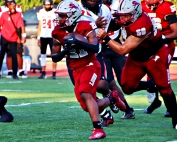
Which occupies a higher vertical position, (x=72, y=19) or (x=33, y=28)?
(x=72, y=19)

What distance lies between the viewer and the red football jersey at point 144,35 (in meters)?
7.69

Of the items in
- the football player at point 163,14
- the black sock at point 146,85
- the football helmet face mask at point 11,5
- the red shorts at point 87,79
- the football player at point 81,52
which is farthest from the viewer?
the football helmet face mask at point 11,5

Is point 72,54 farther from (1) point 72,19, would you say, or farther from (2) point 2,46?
(2) point 2,46

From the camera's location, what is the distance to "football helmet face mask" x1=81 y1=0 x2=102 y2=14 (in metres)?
8.53

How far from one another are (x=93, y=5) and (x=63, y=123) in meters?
1.53

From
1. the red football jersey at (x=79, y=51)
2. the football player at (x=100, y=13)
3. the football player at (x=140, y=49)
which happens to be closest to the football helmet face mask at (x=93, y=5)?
the football player at (x=100, y=13)

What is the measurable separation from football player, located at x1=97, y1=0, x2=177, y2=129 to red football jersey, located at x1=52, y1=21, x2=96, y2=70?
169mm

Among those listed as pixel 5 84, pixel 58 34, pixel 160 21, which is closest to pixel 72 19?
pixel 58 34

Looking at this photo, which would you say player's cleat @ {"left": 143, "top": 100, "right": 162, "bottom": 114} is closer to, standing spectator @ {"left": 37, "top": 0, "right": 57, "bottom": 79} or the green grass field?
the green grass field

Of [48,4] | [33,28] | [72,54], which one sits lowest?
[33,28]

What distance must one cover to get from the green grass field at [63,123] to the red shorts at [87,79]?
1.56 feet

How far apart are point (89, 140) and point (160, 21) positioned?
3059 mm

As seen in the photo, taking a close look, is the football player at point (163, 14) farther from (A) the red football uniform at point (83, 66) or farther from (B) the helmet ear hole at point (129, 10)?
(A) the red football uniform at point (83, 66)

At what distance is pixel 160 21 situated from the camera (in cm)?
948
